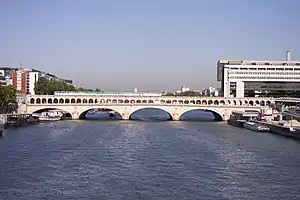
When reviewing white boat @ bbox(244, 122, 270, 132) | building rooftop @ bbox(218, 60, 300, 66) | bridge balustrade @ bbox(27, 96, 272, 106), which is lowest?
white boat @ bbox(244, 122, 270, 132)

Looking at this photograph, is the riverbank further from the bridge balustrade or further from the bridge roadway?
the bridge balustrade

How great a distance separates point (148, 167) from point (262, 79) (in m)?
65.4

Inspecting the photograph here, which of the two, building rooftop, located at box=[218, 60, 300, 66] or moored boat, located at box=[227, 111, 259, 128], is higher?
building rooftop, located at box=[218, 60, 300, 66]

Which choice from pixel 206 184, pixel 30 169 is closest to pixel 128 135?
pixel 30 169

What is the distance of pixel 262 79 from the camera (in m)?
86.5

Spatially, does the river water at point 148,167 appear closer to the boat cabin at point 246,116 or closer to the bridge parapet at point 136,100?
the boat cabin at point 246,116

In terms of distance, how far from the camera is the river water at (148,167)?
62.4 feet

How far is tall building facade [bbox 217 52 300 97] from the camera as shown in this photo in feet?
282

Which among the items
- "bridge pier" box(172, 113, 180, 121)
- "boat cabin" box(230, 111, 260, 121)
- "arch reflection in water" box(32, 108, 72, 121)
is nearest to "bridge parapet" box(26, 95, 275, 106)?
"arch reflection in water" box(32, 108, 72, 121)

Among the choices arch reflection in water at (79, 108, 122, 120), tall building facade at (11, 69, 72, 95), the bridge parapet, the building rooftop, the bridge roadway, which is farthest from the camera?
tall building facade at (11, 69, 72, 95)

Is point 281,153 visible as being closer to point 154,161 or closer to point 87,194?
point 154,161

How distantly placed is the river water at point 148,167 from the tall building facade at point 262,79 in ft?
164

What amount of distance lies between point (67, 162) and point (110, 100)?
4368 cm

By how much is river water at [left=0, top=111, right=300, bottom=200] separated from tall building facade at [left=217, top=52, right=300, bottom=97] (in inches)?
1969
